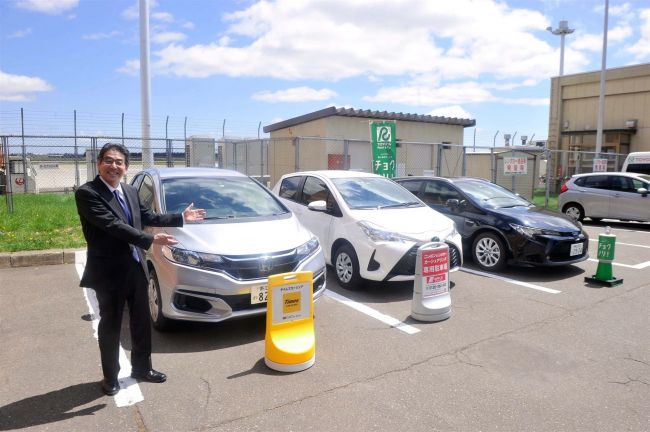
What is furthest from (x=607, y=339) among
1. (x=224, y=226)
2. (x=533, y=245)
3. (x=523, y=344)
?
(x=224, y=226)

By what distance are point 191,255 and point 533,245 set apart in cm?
487

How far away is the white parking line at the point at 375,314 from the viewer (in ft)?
16.2

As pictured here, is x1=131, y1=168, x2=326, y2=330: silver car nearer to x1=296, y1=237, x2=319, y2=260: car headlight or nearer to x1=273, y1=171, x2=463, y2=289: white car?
x1=296, y1=237, x2=319, y2=260: car headlight

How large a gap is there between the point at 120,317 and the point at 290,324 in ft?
4.35

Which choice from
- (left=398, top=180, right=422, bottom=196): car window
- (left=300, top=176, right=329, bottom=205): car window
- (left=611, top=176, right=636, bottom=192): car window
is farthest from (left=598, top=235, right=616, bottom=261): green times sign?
(left=611, top=176, right=636, bottom=192): car window

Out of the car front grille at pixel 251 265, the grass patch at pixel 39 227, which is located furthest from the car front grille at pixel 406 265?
the grass patch at pixel 39 227

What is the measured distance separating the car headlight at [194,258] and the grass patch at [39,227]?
4343 mm

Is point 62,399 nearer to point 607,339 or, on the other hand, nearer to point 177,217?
point 177,217

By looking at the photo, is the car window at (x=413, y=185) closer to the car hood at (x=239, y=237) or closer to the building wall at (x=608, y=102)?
A: the car hood at (x=239, y=237)

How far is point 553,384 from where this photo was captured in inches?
147

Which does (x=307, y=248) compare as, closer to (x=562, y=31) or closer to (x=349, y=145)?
(x=349, y=145)

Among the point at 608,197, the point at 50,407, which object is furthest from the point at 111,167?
the point at 608,197

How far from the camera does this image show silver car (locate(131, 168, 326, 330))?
4.26m

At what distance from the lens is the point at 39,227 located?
366 inches
